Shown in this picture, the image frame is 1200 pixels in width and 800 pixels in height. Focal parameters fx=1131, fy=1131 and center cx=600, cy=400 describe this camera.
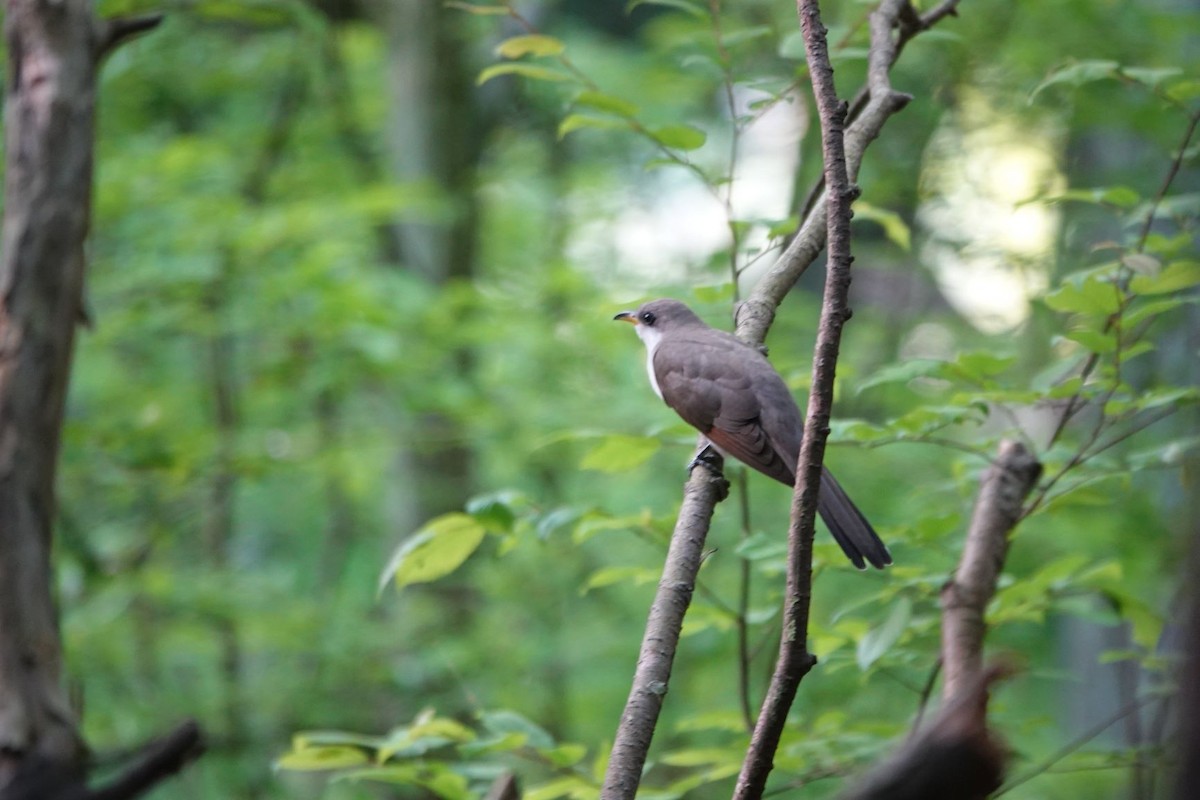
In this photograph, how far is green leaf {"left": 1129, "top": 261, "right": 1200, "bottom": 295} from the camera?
265 centimetres

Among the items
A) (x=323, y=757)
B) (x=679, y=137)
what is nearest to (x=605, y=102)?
(x=679, y=137)

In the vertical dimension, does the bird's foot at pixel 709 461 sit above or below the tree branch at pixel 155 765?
above

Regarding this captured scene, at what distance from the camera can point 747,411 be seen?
333cm

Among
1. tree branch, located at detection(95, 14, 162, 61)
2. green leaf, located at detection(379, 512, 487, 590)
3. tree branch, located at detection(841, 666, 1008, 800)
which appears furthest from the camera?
tree branch, located at detection(95, 14, 162, 61)

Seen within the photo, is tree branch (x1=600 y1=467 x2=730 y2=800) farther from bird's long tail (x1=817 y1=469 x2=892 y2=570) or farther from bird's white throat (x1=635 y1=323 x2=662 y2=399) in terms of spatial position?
bird's white throat (x1=635 y1=323 x2=662 y2=399)

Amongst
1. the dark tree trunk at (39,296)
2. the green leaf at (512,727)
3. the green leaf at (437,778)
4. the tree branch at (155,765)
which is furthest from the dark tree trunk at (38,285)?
the tree branch at (155,765)

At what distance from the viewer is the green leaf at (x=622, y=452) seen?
9.86ft

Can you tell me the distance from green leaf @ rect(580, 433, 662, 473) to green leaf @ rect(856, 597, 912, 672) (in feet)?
2.40

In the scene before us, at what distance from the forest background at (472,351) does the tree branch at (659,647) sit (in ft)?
5.20

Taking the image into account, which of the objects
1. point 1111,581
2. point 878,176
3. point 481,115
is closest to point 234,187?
point 481,115

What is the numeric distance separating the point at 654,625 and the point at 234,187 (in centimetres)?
658

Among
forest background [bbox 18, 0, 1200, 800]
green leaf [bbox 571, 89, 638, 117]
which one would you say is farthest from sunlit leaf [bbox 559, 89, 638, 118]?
forest background [bbox 18, 0, 1200, 800]

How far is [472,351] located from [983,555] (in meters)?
6.21

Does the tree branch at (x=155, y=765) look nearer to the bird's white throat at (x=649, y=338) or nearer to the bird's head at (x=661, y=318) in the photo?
the bird's white throat at (x=649, y=338)
